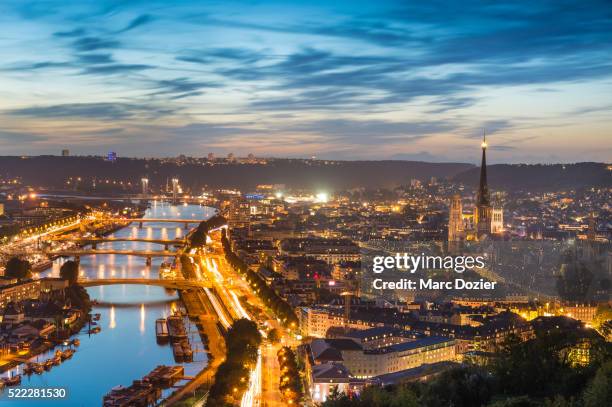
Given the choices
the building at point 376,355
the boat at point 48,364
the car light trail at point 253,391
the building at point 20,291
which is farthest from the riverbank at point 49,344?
the building at point 376,355

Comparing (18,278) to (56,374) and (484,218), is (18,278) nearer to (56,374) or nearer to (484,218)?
(56,374)

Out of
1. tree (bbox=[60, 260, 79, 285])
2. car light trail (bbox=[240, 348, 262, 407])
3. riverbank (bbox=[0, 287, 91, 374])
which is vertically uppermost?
tree (bbox=[60, 260, 79, 285])

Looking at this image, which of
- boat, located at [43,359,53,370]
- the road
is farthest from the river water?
the road

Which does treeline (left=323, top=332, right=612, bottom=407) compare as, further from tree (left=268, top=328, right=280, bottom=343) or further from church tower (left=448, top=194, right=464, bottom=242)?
church tower (left=448, top=194, right=464, bottom=242)

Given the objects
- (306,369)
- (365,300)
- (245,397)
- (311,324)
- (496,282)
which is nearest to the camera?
(245,397)

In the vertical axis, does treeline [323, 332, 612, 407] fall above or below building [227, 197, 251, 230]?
above

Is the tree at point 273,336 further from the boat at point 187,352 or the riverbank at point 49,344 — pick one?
the riverbank at point 49,344

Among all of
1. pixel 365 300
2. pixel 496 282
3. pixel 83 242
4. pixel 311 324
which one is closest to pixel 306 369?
pixel 311 324
